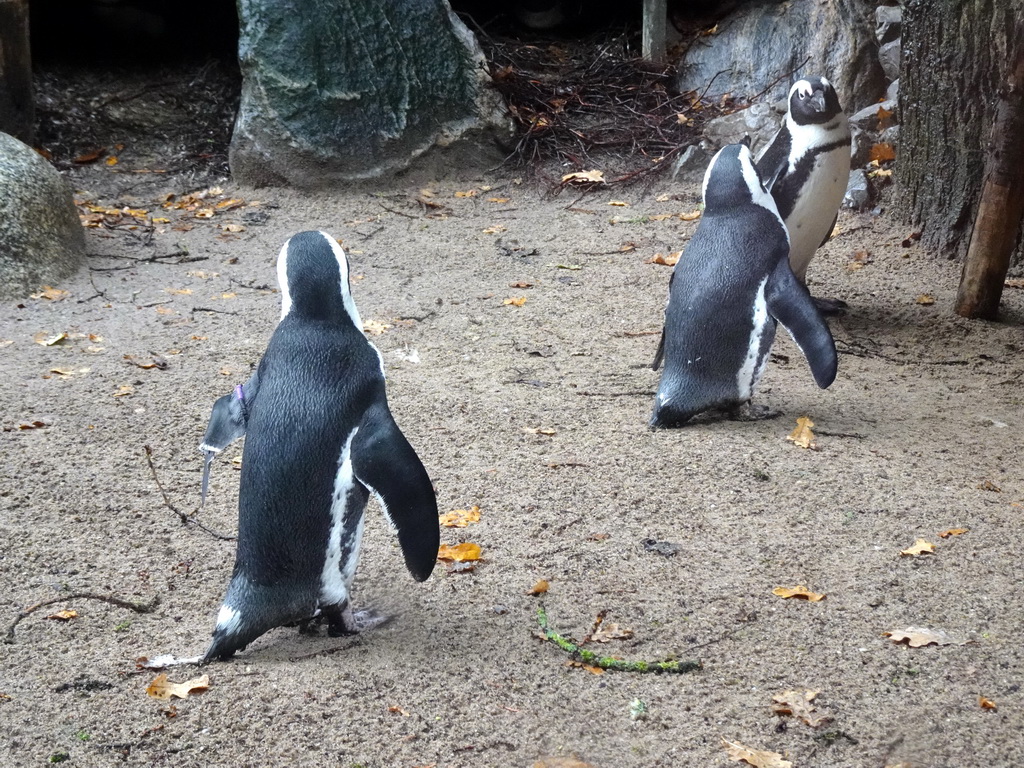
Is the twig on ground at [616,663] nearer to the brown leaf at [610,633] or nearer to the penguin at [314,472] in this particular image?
the brown leaf at [610,633]

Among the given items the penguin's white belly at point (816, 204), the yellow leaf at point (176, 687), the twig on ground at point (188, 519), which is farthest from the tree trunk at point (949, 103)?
the yellow leaf at point (176, 687)

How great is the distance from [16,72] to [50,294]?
2303mm

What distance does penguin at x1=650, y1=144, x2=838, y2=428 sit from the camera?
4.00m

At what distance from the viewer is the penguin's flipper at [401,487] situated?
2492 millimetres

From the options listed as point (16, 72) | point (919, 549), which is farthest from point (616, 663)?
point (16, 72)

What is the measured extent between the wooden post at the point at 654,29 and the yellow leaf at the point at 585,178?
2.00 m

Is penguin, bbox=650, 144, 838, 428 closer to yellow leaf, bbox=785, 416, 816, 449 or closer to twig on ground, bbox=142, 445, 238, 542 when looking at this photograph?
yellow leaf, bbox=785, 416, 816, 449

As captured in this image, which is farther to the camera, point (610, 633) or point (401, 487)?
point (610, 633)

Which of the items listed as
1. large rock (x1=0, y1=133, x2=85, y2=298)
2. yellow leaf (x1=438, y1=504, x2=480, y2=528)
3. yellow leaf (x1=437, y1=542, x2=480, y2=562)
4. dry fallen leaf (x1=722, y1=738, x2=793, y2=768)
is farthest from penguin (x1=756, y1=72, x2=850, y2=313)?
large rock (x1=0, y1=133, x2=85, y2=298)

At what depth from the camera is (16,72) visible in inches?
288

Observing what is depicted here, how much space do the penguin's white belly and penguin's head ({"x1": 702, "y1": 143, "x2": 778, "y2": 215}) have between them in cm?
125

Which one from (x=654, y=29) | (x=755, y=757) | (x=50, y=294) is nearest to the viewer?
(x=755, y=757)

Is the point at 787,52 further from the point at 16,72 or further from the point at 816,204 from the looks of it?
the point at 16,72

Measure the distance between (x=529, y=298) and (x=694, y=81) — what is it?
4.05 meters
